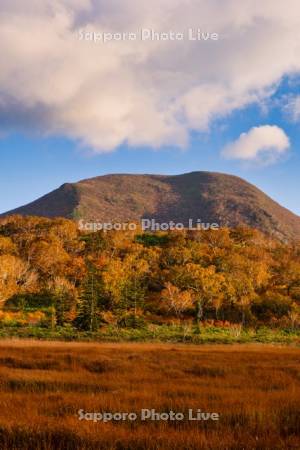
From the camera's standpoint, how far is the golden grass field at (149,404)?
279 inches

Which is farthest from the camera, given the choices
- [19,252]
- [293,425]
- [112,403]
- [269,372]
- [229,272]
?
[19,252]

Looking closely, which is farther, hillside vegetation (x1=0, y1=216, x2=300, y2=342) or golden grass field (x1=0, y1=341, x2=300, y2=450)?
hillside vegetation (x1=0, y1=216, x2=300, y2=342)

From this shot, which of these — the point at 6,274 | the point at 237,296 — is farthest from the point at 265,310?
the point at 6,274

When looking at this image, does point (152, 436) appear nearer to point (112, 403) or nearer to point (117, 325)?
point (112, 403)

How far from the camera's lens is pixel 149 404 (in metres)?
10.1

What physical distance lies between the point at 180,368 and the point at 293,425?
32.9 ft

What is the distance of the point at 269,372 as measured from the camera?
17047 millimetres

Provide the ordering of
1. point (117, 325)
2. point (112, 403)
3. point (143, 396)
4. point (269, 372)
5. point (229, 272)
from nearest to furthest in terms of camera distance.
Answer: point (112, 403) → point (143, 396) → point (269, 372) → point (117, 325) → point (229, 272)

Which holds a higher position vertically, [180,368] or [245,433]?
[245,433]

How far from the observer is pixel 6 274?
66.0 meters

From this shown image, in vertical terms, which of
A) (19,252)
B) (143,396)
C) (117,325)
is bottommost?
(117,325)

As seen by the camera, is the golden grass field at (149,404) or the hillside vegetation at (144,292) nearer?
the golden grass field at (149,404)

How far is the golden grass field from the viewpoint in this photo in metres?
7.08

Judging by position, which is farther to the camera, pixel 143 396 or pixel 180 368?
pixel 180 368
